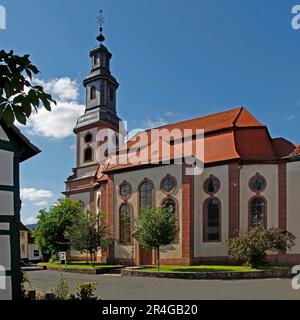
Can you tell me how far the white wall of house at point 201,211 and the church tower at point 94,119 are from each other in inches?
681

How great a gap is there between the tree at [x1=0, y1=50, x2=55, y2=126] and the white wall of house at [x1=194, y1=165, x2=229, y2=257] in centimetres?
2941

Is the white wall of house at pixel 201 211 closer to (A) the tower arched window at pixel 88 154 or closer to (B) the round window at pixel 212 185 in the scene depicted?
(B) the round window at pixel 212 185

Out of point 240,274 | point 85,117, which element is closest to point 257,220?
point 240,274

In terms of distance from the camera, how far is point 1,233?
38.8 ft

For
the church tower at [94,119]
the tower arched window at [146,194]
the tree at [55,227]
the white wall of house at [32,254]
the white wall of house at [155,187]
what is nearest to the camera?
the white wall of house at [155,187]

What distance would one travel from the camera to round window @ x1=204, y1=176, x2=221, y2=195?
32000mm

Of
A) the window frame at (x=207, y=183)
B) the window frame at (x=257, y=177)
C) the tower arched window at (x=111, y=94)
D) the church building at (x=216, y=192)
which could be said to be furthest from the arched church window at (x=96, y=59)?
the window frame at (x=257, y=177)

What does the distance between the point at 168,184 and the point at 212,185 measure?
12.5 ft

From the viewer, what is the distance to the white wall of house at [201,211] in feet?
102

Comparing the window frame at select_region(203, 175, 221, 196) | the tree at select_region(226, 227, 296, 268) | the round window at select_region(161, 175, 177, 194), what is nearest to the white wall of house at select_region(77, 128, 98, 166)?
the round window at select_region(161, 175, 177, 194)

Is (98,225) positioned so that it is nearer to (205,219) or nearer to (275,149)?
(205,219)

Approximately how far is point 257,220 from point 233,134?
7688 millimetres

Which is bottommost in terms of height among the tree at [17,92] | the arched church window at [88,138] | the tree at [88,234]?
the tree at [88,234]

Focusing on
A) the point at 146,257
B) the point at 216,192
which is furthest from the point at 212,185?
the point at 146,257
